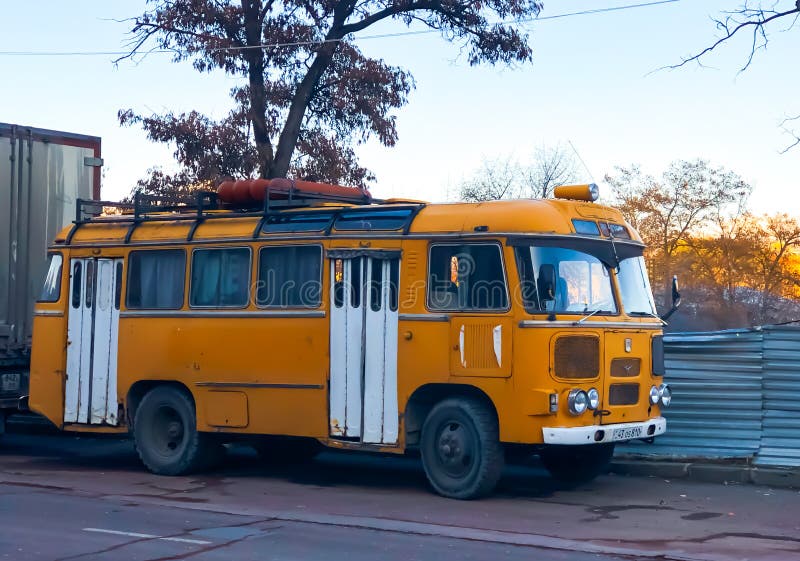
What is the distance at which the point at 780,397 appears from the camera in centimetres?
1296

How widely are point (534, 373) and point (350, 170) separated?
12.4 meters

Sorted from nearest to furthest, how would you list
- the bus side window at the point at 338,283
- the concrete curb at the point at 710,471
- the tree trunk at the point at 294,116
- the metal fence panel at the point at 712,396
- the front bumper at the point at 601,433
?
the front bumper at the point at 601,433 → the bus side window at the point at 338,283 → the concrete curb at the point at 710,471 → the metal fence panel at the point at 712,396 → the tree trunk at the point at 294,116

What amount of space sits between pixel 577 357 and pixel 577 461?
1943mm

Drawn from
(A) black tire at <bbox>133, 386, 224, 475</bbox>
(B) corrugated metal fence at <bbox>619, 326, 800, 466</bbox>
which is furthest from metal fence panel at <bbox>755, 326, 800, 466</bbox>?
(A) black tire at <bbox>133, 386, 224, 475</bbox>

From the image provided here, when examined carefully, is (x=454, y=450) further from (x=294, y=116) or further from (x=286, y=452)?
(x=294, y=116)

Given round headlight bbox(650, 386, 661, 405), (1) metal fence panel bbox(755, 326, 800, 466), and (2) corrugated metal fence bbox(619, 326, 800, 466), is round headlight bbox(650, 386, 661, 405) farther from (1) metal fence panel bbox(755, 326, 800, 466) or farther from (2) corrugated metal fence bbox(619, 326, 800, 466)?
(1) metal fence panel bbox(755, 326, 800, 466)

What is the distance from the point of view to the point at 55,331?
1439 cm

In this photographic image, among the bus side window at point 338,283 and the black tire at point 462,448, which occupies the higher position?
the bus side window at point 338,283

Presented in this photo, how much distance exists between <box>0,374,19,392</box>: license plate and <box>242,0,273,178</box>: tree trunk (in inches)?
299

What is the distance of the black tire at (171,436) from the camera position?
1348cm

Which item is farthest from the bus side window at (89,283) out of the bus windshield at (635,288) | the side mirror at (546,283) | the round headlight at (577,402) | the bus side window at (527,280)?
the bus windshield at (635,288)

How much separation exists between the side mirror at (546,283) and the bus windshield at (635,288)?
0.99 meters

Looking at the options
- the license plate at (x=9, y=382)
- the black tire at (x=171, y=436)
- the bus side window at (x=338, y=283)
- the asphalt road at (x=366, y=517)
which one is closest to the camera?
the asphalt road at (x=366, y=517)

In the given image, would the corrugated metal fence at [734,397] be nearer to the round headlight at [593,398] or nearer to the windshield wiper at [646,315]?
the windshield wiper at [646,315]
